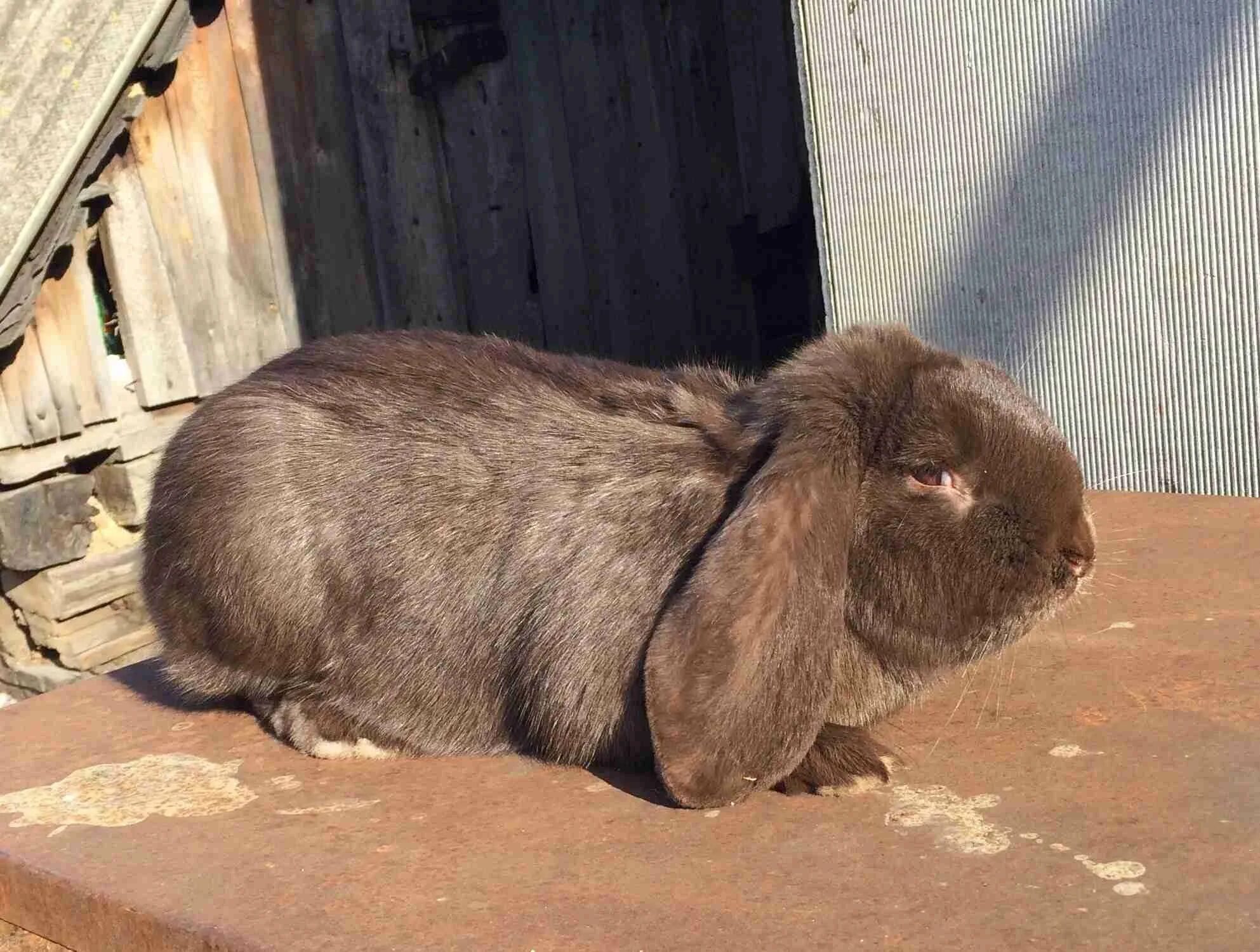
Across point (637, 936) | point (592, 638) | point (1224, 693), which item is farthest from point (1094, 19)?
point (637, 936)

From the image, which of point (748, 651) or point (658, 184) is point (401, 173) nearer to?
point (658, 184)

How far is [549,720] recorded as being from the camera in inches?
99.4

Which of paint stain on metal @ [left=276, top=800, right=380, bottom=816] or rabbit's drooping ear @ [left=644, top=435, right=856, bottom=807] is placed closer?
rabbit's drooping ear @ [left=644, top=435, right=856, bottom=807]

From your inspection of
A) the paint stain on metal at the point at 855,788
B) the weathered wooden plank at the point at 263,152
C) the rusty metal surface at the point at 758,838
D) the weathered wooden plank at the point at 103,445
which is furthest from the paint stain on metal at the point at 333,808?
the weathered wooden plank at the point at 263,152

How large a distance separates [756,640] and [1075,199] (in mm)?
1898

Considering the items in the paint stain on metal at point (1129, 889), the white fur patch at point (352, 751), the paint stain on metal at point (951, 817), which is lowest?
the paint stain on metal at point (1129, 889)

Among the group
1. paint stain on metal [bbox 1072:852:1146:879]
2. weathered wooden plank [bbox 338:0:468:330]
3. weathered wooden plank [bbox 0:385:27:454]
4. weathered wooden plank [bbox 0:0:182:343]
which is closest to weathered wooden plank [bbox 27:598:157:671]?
weathered wooden plank [bbox 0:385:27:454]

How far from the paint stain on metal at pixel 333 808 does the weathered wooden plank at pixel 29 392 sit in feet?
8.95

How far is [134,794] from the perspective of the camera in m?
2.66

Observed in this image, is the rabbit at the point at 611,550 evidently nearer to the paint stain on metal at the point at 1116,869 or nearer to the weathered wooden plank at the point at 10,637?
the paint stain on metal at the point at 1116,869

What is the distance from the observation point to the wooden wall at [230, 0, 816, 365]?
566cm

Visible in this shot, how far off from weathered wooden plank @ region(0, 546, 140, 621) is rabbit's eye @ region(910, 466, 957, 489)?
3.27m

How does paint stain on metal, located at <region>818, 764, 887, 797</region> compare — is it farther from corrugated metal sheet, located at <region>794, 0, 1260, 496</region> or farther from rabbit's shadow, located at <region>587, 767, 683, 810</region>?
corrugated metal sheet, located at <region>794, 0, 1260, 496</region>

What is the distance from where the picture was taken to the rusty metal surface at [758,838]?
1.93 m
